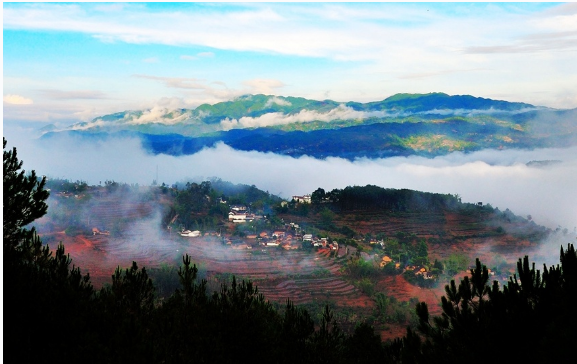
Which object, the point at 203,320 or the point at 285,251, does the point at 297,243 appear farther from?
the point at 203,320

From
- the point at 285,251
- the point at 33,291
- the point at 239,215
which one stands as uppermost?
the point at 33,291

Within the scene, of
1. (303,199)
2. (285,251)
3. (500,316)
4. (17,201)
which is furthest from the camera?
(303,199)

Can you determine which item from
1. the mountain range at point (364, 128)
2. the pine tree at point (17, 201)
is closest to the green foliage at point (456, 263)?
the mountain range at point (364, 128)

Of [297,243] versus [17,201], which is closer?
[17,201]

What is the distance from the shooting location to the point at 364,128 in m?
126

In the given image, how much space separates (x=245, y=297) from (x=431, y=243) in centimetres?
6547

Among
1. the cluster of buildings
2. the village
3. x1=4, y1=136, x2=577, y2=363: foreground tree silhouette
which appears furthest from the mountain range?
x1=4, y1=136, x2=577, y2=363: foreground tree silhouette

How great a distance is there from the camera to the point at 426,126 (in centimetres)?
12662

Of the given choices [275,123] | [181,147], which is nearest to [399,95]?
[275,123]

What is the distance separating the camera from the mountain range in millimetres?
123375

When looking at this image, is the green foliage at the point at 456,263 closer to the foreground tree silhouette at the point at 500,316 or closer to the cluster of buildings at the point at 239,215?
the cluster of buildings at the point at 239,215

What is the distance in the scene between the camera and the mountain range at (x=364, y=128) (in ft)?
405

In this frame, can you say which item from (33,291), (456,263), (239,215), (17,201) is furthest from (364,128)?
(33,291)

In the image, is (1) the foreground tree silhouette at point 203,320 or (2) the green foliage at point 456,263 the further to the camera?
(2) the green foliage at point 456,263
